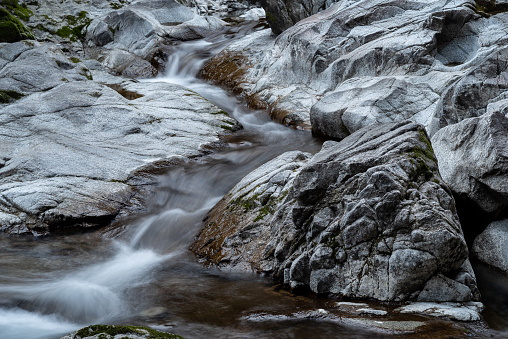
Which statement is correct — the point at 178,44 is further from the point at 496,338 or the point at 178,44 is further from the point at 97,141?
the point at 496,338

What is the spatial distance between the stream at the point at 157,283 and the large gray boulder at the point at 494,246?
1.78 metres

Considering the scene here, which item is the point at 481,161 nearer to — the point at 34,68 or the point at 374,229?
the point at 374,229

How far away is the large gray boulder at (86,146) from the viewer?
35.9ft

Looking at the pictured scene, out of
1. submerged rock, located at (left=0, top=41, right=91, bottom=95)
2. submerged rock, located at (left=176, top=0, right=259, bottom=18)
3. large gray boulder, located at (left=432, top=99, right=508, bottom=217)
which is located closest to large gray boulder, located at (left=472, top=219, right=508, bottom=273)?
large gray boulder, located at (left=432, top=99, right=508, bottom=217)

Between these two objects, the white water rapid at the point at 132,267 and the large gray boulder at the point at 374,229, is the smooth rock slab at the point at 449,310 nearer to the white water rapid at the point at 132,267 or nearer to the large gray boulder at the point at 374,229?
the large gray boulder at the point at 374,229

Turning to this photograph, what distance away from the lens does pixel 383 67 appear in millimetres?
14922

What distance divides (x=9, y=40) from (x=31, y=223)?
46.3ft

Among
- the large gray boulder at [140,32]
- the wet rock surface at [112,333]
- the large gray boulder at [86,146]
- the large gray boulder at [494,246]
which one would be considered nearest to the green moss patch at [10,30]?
the large gray boulder at [140,32]

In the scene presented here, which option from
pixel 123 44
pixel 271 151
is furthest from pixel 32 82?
pixel 123 44

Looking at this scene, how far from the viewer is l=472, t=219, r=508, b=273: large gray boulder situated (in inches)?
279

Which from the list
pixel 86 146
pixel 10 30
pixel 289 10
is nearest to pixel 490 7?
pixel 289 10

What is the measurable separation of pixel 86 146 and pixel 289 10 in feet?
47.7

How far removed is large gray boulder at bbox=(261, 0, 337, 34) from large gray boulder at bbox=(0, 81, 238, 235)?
339 inches

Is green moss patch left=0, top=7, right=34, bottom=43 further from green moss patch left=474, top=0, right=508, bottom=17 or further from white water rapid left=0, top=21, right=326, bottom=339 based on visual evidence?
green moss patch left=474, top=0, right=508, bottom=17
